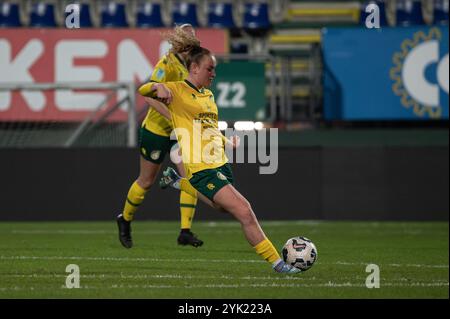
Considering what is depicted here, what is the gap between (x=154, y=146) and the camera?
9984 mm

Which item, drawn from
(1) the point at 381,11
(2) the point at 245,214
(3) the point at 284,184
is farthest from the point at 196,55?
(1) the point at 381,11

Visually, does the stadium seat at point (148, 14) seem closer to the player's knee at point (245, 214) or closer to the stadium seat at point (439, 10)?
the stadium seat at point (439, 10)

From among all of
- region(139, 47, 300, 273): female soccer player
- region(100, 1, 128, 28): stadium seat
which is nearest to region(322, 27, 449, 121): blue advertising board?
Answer: region(100, 1, 128, 28): stadium seat

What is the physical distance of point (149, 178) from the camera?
10.1 m

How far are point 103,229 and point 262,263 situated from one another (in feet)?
16.1

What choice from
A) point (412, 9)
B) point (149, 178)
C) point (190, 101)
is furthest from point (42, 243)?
point (412, 9)

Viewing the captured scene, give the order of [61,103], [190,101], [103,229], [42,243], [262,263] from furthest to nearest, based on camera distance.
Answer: [61,103] < [103,229] < [42,243] < [262,263] < [190,101]

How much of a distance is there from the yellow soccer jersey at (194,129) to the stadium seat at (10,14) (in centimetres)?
1218

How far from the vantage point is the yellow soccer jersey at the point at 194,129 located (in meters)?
7.91

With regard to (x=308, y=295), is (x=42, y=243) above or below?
below

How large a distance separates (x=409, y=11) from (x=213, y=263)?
1177cm

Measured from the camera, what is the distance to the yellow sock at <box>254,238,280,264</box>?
7.70 m

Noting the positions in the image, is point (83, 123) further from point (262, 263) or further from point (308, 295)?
point (308, 295)

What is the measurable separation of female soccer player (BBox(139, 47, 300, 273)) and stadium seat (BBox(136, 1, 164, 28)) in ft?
38.4
